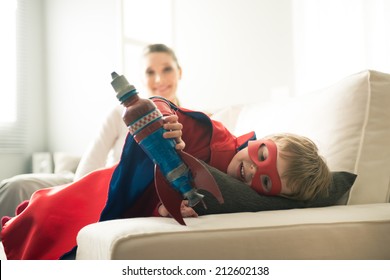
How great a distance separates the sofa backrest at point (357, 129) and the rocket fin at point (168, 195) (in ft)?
1.72

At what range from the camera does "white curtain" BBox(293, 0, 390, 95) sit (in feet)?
7.54

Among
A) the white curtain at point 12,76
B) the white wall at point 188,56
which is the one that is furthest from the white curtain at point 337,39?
the white curtain at point 12,76

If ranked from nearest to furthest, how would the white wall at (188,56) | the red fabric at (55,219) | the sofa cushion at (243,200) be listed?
the sofa cushion at (243,200), the red fabric at (55,219), the white wall at (188,56)

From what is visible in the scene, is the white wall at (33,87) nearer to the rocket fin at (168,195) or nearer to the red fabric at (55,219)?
the red fabric at (55,219)

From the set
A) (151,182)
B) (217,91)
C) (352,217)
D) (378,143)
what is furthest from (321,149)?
(217,91)

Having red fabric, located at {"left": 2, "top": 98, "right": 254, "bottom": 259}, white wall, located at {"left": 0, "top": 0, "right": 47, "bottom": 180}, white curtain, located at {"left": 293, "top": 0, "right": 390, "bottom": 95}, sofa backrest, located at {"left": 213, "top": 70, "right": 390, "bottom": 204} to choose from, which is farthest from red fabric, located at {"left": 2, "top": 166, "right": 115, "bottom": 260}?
white wall, located at {"left": 0, "top": 0, "right": 47, "bottom": 180}

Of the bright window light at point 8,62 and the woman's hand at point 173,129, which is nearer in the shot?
the woman's hand at point 173,129

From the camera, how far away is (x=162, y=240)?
714 millimetres

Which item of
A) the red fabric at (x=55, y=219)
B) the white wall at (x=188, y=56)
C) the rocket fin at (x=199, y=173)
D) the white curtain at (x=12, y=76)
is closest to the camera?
the rocket fin at (x=199, y=173)

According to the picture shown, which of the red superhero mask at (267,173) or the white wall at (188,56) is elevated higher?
the white wall at (188,56)

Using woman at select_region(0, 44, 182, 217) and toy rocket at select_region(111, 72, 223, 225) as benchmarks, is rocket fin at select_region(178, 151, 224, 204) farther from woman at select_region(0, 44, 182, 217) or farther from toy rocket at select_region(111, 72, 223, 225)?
woman at select_region(0, 44, 182, 217)

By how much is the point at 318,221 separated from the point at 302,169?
0.65 feet

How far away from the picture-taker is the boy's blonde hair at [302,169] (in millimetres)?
1013

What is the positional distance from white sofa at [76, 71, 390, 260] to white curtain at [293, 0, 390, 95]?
1135 millimetres
